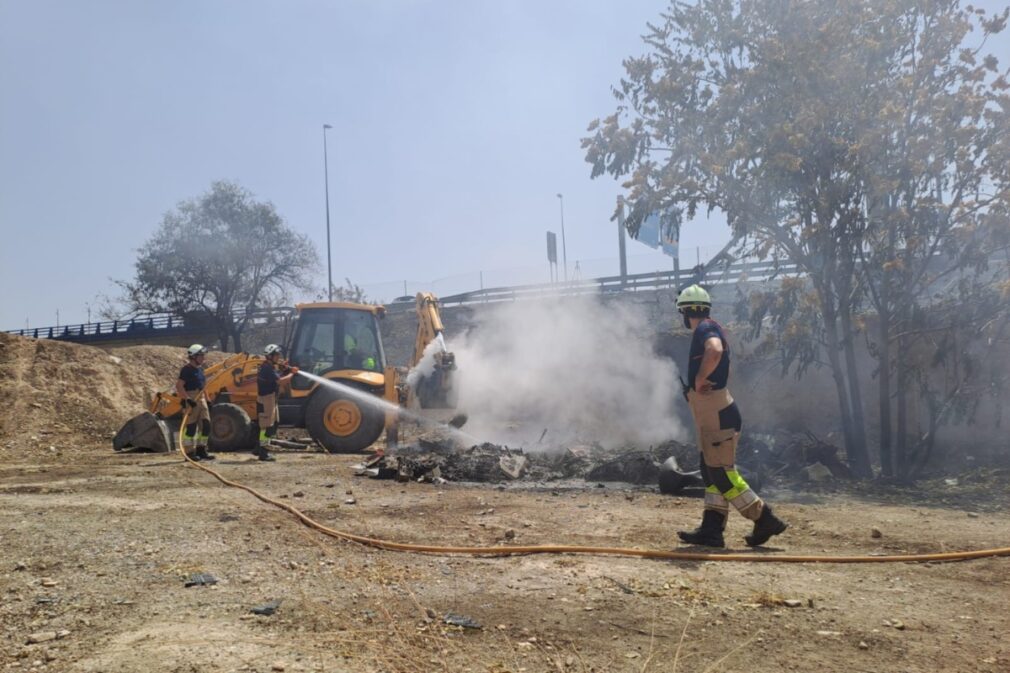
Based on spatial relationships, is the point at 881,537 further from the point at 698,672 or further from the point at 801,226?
the point at 801,226

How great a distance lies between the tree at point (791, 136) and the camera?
11.3m

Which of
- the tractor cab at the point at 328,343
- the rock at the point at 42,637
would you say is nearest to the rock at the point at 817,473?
the tractor cab at the point at 328,343

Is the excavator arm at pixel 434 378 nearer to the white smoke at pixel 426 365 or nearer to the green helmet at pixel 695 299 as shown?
the white smoke at pixel 426 365

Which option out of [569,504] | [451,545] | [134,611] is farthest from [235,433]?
[134,611]

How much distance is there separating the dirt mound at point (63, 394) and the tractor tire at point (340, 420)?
541cm

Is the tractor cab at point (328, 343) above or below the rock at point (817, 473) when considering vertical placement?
above

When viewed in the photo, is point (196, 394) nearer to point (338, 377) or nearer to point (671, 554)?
point (338, 377)

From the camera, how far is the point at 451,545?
5.88m

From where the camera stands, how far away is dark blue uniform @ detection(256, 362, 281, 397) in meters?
12.7

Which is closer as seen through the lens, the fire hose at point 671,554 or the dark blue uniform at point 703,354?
the fire hose at point 671,554

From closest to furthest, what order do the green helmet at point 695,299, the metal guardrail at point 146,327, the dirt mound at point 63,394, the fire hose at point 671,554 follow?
the fire hose at point 671,554 < the green helmet at point 695,299 < the dirt mound at point 63,394 < the metal guardrail at point 146,327

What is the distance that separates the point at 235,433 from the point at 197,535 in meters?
8.69

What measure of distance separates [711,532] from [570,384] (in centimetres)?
1248

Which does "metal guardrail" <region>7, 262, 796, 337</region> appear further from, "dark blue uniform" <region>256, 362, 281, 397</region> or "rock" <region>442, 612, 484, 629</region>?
"rock" <region>442, 612, 484, 629</region>
